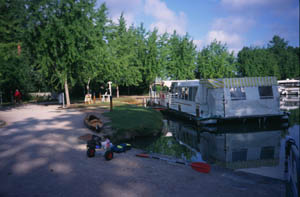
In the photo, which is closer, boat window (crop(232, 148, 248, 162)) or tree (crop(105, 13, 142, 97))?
boat window (crop(232, 148, 248, 162))

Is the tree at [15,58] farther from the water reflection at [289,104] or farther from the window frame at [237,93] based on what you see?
the water reflection at [289,104]

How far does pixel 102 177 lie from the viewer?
6.42 metres

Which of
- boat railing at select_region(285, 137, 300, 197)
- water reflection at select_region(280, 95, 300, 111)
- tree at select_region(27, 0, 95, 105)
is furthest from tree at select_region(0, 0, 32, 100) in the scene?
water reflection at select_region(280, 95, 300, 111)

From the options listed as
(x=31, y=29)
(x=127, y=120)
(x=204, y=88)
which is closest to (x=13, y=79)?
(x=31, y=29)

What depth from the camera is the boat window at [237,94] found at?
16913 millimetres

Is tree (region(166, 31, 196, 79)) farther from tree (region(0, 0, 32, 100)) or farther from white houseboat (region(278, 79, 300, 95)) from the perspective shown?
tree (region(0, 0, 32, 100))

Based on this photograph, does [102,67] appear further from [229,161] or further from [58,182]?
[58,182]

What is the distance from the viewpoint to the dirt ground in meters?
5.61

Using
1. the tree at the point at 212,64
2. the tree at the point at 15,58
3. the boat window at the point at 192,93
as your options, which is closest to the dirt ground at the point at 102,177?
the boat window at the point at 192,93

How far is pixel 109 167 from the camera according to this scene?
24.0 feet

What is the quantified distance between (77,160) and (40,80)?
32.1 metres

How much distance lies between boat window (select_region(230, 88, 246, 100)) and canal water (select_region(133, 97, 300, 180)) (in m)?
2.25

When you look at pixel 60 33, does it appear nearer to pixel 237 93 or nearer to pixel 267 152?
pixel 237 93

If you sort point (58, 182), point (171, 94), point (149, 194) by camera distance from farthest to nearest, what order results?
point (171, 94), point (58, 182), point (149, 194)
